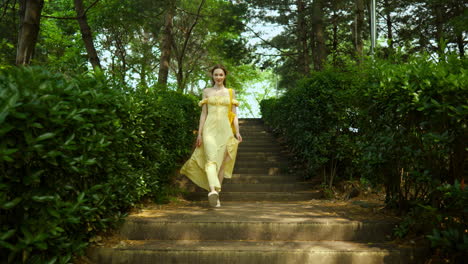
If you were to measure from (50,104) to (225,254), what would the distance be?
202 cm

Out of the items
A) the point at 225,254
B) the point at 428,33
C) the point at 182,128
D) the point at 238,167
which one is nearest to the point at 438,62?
the point at 225,254

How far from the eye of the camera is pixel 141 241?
149 inches

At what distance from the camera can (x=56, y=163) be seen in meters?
2.47

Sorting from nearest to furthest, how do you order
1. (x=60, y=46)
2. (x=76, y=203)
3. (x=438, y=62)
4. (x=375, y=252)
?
(x=76, y=203) → (x=375, y=252) → (x=438, y=62) → (x=60, y=46)

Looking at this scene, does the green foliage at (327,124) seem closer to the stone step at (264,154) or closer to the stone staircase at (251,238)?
the stone staircase at (251,238)

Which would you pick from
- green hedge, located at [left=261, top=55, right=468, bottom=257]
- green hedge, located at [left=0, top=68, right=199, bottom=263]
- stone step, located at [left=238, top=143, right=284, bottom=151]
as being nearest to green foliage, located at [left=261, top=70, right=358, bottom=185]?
green hedge, located at [left=261, top=55, right=468, bottom=257]

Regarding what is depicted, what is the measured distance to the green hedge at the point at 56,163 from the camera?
88.2 inches

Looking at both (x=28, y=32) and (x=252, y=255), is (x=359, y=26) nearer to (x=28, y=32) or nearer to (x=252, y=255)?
(x=28, y=32)

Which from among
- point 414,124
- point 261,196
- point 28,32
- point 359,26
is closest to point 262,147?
point 359,26

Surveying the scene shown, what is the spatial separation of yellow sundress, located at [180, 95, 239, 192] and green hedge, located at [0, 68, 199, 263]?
62.4 inches

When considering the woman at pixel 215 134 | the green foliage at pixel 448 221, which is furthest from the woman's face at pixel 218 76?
the green foliage at pixel 448 221

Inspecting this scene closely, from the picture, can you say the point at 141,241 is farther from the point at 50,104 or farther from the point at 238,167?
the point at 238,167

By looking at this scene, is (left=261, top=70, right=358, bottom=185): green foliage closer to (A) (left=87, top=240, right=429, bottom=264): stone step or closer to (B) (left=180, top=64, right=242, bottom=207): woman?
(B) (left=180, top=64, right=242, bottom=207): woman

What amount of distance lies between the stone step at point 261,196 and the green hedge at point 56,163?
2605mm
